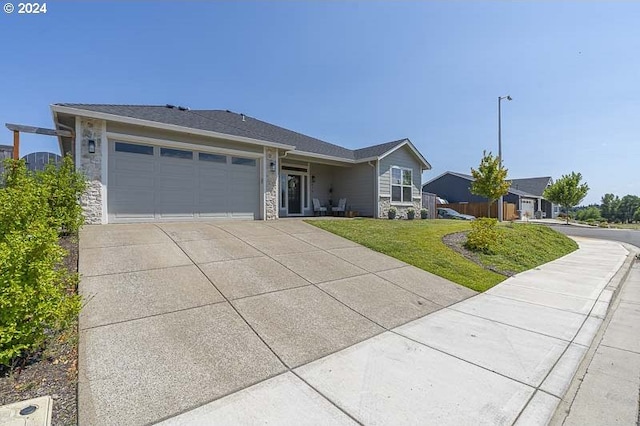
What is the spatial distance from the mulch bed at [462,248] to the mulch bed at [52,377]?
8344 millimetres

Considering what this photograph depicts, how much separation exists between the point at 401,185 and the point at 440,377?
1465 centimetres

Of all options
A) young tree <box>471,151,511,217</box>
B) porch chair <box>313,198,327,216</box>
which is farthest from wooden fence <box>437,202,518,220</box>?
porch chair <box>313,198,327,216</box>

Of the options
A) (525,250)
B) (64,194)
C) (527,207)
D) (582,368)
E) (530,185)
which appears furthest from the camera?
(530,185)

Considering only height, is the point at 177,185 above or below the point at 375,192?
below

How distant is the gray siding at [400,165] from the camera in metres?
15.7

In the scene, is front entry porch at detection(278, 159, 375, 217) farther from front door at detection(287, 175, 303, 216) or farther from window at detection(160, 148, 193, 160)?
window at detection(160, 148, 193, 160)

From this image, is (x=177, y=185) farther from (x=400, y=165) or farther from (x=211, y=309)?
(x=400, y=165)

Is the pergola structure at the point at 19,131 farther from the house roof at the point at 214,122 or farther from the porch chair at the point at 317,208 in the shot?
the porch chair at the point at 317,208

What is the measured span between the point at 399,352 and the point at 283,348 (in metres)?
1.33

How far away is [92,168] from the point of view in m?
8.20

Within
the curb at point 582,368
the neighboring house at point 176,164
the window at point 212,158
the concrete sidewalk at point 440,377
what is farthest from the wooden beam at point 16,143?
the curb at point 582,368

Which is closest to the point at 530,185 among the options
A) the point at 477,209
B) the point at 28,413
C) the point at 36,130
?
the point at 477,209

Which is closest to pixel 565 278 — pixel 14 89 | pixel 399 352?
pixel 399 352

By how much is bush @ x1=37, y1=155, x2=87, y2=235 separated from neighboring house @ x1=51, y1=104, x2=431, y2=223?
4.64ft
